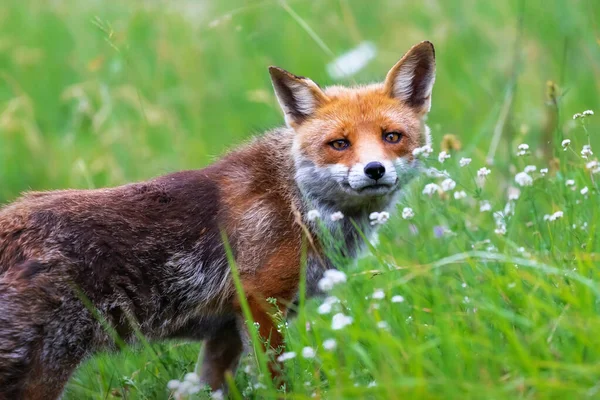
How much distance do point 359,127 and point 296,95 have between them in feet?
1.92

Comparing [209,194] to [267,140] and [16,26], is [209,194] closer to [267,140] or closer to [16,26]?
[267,140]

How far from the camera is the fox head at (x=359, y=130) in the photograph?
16.4ft

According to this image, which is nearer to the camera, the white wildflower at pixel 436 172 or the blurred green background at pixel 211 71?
the white wildflower at pixel 436 172

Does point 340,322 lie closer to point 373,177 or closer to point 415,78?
point 373,177

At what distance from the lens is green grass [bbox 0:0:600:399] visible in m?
3.40

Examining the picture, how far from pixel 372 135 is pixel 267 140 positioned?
866mm

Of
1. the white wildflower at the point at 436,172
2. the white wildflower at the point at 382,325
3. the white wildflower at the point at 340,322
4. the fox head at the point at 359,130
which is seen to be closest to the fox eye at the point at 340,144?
the fox head at the point at 359,130

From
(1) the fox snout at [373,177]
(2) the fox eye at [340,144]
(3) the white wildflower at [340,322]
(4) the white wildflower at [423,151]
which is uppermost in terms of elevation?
(2) the fox eye at [340,144]

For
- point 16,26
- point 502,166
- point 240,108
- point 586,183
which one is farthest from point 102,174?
point 586,183

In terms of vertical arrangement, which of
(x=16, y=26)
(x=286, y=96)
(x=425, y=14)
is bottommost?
(x=286, y=96)

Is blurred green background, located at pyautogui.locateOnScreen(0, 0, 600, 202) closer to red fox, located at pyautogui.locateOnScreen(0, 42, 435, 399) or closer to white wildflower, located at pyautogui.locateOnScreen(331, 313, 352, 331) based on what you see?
red fox, located at pyautogui.locateOnScreen(0, 42, 435, 399)

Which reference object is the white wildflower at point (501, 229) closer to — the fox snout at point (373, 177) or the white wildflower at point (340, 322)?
the fox snout at point (373, 177)

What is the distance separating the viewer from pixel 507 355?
330 centimetres

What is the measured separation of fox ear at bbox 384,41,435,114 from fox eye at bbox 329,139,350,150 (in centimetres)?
59
